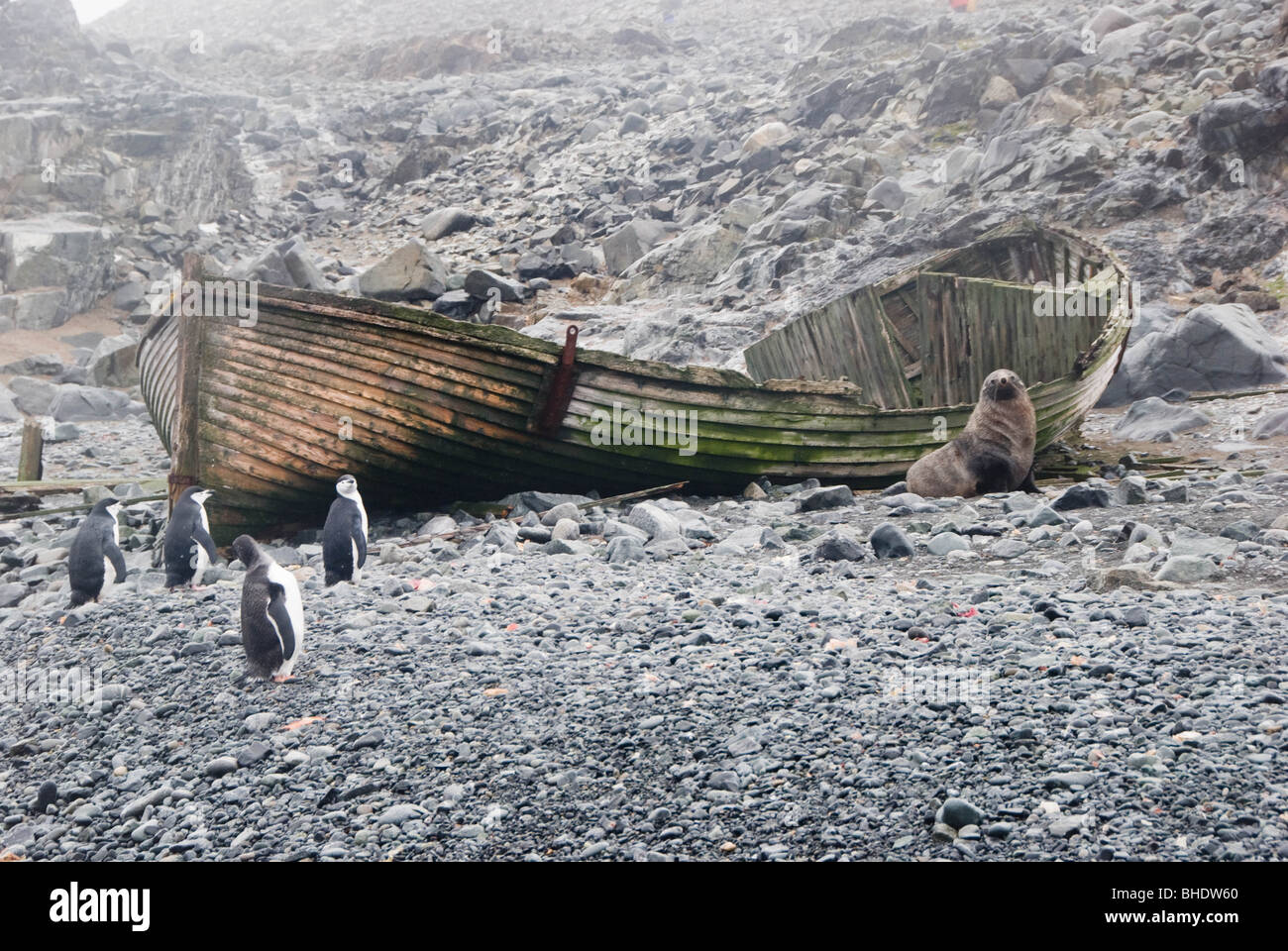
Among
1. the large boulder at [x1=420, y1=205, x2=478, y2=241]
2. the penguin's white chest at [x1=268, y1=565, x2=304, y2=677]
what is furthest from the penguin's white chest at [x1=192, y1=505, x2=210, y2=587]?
the large boulder at [x1=420, y1=205, x2=478, y2=241]

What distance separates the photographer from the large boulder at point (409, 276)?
17609mm

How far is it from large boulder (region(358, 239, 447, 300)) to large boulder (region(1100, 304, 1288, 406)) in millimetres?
10533

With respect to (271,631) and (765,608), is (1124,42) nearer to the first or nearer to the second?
(765,608)

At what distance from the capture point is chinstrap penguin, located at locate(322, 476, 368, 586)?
5957 millimetres

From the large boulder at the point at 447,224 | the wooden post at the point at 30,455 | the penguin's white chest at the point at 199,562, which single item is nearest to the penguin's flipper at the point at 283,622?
the penguin's white chest at the point at 199,562

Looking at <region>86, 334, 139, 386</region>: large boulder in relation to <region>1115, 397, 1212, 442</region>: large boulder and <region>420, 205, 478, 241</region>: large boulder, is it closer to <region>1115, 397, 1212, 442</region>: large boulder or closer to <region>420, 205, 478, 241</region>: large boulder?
<region>420, 205, 478, 241</region>: large boulder

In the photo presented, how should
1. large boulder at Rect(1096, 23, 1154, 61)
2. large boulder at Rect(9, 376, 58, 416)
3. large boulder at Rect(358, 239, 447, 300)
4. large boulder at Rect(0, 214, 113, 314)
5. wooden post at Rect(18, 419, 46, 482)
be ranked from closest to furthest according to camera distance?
wooden post at Rect(18, 419, 46, 482)
large boulder at Rect(9, 376, 58, 416)
large boulder at Rect(358, 239, 447, 300)
large boulder at Rect(0, 214, 113, 314)
large boulder at Rect(1096, 23, 1154, 61)

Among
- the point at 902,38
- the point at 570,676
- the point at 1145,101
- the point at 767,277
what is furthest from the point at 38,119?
the point at 570,676

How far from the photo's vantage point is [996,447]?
25.8ft

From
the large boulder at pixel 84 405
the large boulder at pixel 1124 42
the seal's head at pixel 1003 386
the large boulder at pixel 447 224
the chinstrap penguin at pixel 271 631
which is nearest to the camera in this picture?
the chinstrap penguin at pixel 271 631

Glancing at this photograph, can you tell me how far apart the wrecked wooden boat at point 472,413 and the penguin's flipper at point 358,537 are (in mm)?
1160

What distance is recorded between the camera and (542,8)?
47.4 metres

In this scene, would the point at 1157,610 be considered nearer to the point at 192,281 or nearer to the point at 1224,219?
the point at 192,281

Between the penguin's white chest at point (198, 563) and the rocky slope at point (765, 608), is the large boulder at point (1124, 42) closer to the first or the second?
the rocky slope at point (765, 608)
